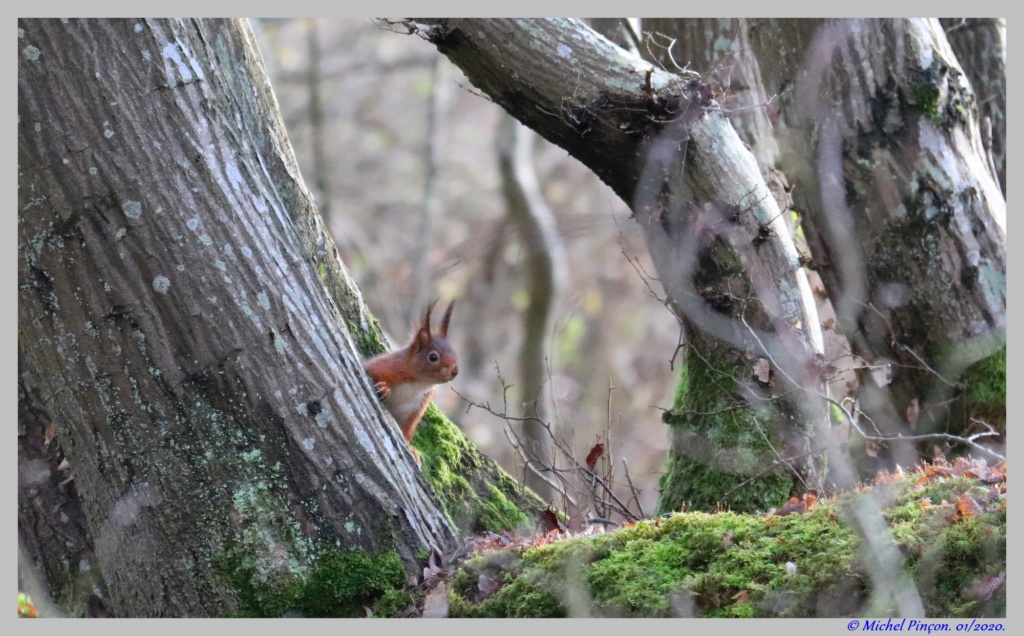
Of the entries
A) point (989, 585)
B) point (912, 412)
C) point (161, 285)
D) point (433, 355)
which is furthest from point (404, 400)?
point (912, 412)

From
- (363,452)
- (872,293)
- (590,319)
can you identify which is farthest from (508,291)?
(363,452)

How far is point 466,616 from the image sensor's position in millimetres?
3357

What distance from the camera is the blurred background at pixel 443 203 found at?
45.0 ft

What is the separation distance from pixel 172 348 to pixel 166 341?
0.10 ft

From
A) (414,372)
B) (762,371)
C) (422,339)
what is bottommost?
(762,371)

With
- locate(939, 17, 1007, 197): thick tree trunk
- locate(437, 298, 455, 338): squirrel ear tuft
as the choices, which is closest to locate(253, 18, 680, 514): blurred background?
locate(939, 17, 1007, 197): thick tree trunk

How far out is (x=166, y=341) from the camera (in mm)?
3322

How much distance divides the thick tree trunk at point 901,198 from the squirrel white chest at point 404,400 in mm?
2498

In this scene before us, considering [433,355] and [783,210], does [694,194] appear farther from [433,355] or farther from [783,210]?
[433,355]

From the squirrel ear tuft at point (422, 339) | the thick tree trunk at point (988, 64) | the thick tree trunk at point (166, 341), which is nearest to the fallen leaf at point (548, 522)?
the thick tree trunk at point (166, 341)

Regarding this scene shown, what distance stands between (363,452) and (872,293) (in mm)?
3454

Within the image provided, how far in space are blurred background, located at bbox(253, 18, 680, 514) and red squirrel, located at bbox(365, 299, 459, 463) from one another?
741cm
